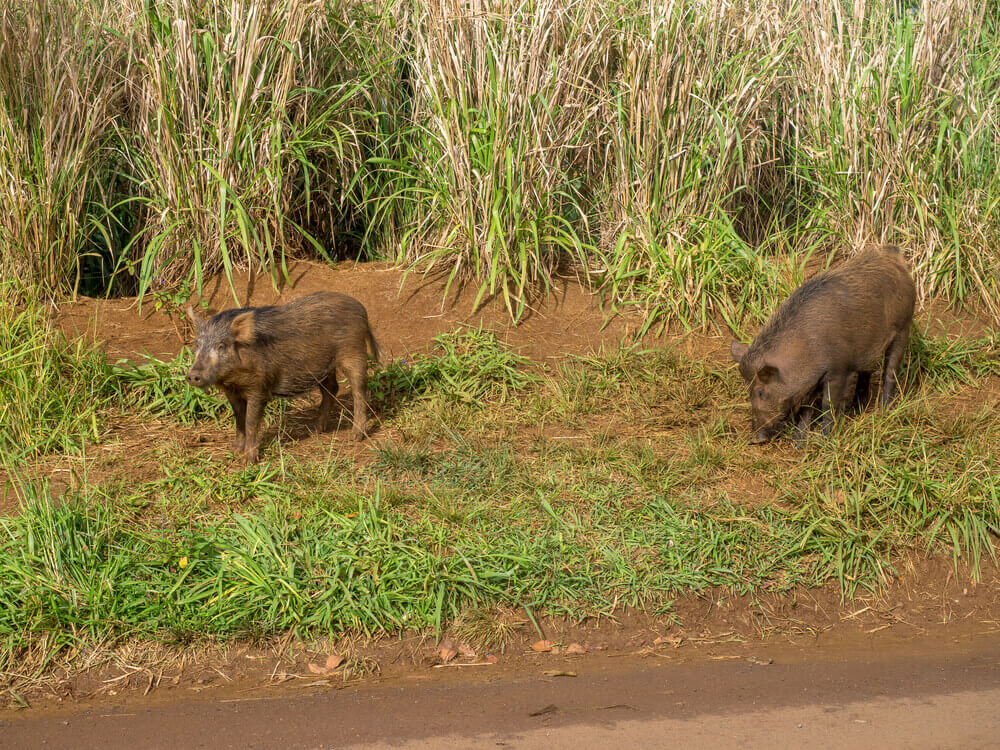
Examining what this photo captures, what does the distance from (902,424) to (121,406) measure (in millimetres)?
4128

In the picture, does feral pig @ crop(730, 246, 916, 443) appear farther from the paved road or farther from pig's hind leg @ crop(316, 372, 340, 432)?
pig's hind leg @ crop(316, 372, 340, 432)

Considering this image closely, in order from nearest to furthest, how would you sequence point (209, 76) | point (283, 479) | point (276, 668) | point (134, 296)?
point (276, 668) → point (283, 479) → point (209, 76) → point (134, 296)

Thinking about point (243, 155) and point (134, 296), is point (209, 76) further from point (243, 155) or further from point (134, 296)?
point (134, 296)

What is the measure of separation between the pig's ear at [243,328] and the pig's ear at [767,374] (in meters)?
2.50

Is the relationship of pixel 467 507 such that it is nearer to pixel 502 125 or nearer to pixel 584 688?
pixel 584 688

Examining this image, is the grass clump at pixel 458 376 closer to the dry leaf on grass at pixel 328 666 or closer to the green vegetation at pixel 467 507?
the green vegetation at pixel 467 507

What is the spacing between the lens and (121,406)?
19.2 ft

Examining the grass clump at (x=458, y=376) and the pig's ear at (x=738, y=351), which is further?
the grass clump at (x=458, y=376)

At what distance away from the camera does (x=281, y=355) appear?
5504 mm

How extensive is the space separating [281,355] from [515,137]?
7.17 feet

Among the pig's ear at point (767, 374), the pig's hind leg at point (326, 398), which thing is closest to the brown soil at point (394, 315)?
the pig's hind leg at point (326, 398)

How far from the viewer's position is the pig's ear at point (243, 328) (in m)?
5.27

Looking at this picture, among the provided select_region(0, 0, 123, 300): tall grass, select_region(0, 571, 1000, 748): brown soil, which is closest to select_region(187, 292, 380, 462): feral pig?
select_region(0, 571, 1000, 748): brown soil

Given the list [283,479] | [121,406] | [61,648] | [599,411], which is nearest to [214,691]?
[61,648]
